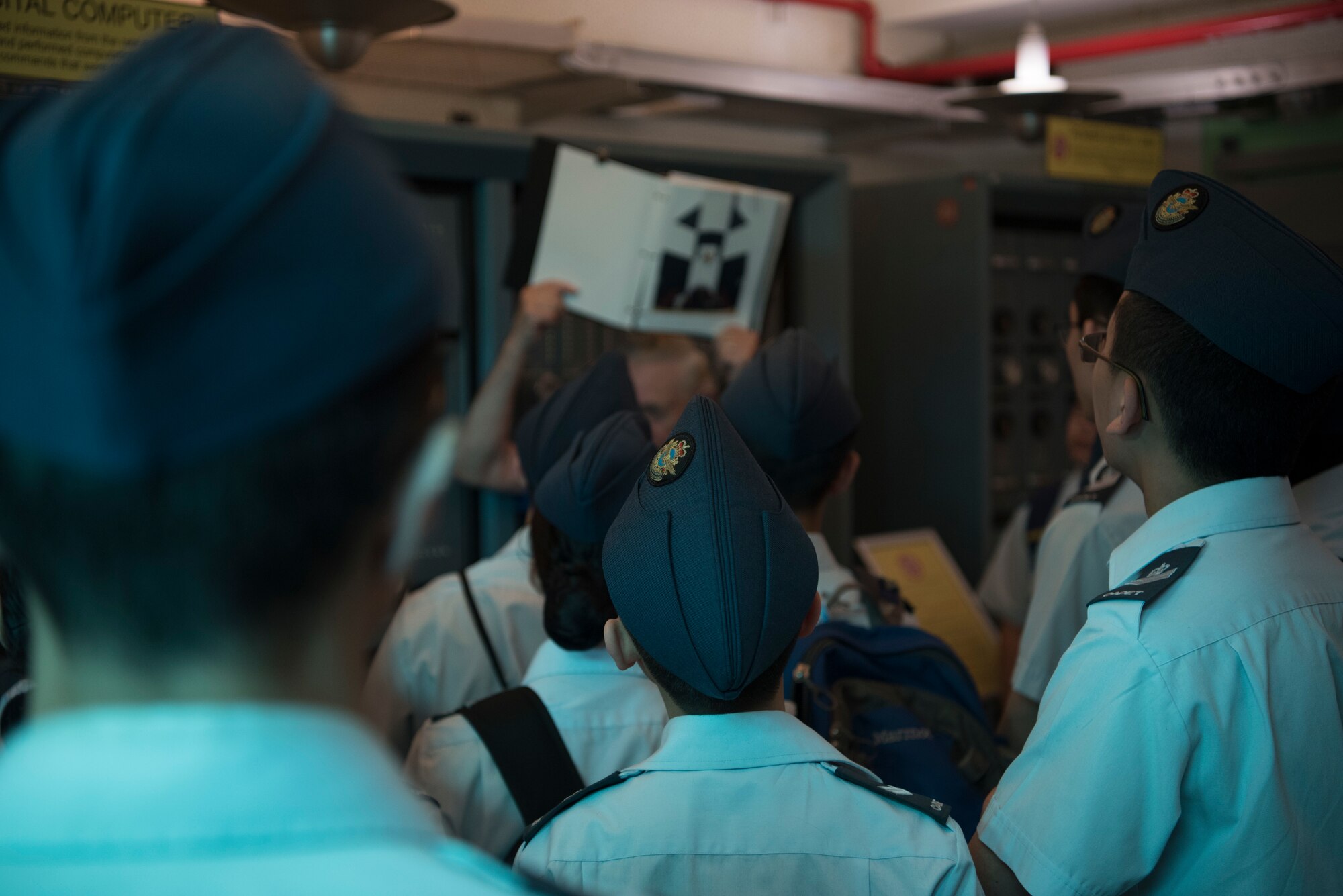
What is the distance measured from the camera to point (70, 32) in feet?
5.84

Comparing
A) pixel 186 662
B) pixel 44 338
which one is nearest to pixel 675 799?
pixel 186 662

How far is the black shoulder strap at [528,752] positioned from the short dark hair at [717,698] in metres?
0.38

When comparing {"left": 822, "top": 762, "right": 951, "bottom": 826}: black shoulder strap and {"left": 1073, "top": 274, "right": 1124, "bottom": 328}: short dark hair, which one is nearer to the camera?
{"left": 822, "top": 762, "right": 951, "bottom": 826}: black shoulder strap

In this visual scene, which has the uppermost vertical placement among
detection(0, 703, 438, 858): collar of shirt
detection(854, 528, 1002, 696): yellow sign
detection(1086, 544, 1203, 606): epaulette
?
detection(0, 703, 438, 858): collar of shirt

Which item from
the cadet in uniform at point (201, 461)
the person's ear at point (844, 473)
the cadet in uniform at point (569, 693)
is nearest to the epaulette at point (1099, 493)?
the person's ear at point (844, 473)

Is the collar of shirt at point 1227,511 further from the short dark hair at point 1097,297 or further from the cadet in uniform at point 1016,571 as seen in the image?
the cadet in uniform at point 1016,571

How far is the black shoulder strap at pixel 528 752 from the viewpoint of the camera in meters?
1.55

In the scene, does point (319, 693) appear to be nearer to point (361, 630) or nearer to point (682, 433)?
point (361, 630)

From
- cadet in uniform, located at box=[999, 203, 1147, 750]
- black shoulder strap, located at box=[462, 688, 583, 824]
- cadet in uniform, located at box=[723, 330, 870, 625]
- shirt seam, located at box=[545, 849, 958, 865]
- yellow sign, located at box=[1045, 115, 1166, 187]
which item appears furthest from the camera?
yellow sign, located at box=[1045, 115, 1166, 187]

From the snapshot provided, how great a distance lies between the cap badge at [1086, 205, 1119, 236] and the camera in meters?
2.27

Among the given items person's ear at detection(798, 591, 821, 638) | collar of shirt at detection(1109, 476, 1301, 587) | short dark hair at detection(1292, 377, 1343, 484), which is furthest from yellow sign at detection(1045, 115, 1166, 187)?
person's ear at detection(798, 591, 821, 638)

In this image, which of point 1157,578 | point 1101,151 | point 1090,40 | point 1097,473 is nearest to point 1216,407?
point 1157,578

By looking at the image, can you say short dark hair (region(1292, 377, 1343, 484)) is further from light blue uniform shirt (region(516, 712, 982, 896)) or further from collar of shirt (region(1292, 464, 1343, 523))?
light blue uniform shirt (region(516, 712, 982, 896))

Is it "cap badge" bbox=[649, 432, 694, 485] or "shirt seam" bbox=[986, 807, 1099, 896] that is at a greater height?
"cap badge" bbox=[649, 432, 694, 485]
